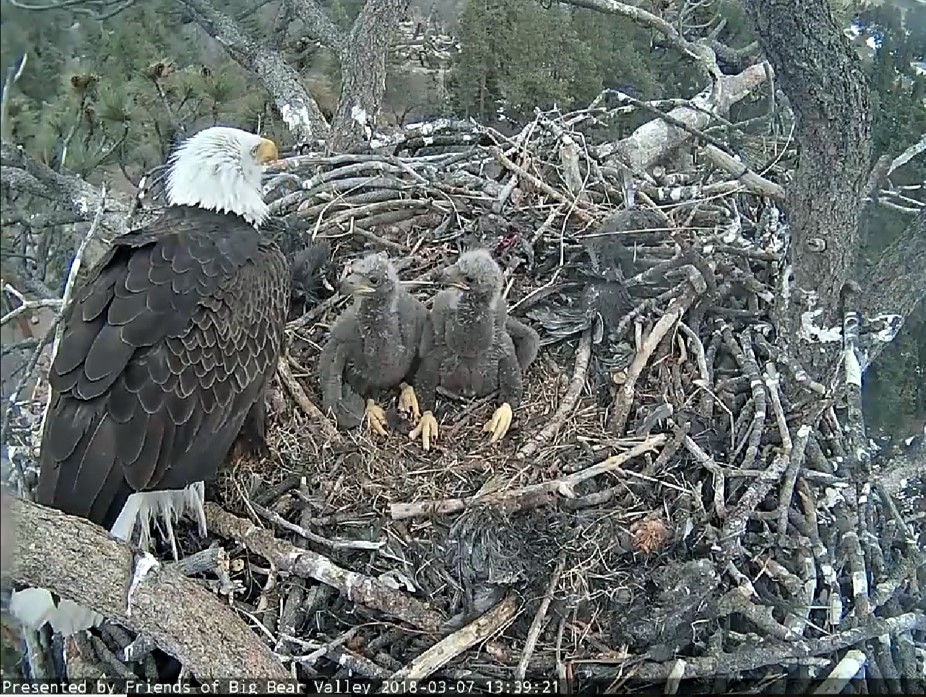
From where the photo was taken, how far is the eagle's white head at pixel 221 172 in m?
2.44

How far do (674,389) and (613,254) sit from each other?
551mm

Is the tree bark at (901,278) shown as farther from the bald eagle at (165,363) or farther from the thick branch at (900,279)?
the bald eagle at (165,363)

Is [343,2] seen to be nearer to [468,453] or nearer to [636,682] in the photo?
[468,453]

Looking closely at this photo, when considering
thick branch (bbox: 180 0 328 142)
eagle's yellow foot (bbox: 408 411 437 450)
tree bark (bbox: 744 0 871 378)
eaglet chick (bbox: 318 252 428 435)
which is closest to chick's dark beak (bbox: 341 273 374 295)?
eaglet chick (bbox: 318 252 428 435)

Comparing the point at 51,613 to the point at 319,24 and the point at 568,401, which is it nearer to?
the point at 568,401

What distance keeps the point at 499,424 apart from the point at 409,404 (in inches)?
12.8

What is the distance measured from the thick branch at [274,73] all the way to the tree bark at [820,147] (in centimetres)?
203

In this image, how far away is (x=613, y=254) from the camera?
2705 mm

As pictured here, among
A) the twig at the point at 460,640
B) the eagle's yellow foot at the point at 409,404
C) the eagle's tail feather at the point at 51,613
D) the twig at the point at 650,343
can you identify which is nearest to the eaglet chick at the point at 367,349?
the eagle's yellow foot at the point at 409,404

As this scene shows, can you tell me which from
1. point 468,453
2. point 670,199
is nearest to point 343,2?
point 670,199

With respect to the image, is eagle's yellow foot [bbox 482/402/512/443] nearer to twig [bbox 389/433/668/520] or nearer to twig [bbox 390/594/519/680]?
twig [bbox 389/433/668/520]

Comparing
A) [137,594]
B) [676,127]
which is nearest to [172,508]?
[137,594]

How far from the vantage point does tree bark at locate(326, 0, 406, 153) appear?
3340 millimetres

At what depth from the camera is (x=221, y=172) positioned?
2.43 metres
